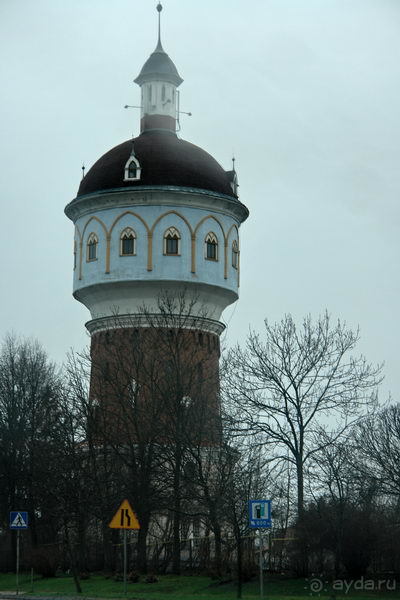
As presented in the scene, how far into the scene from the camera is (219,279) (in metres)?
46.6

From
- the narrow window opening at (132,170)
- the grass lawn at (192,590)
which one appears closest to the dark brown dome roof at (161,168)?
the narrow window opening at (132,170)

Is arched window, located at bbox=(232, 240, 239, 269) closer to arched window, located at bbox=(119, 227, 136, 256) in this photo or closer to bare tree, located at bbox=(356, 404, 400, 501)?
arched window, located at bbox=(119, 227, 136, 256)

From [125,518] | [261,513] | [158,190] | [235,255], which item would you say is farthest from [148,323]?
[261,513]

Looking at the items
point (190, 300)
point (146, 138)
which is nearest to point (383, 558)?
point (190, 300)

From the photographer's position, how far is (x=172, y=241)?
1811 inches

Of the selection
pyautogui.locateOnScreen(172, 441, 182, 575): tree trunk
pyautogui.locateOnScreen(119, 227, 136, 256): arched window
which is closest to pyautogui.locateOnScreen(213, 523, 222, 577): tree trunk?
pyautogui.locateOnScreen(172, 441, 182, 575): tree trunk

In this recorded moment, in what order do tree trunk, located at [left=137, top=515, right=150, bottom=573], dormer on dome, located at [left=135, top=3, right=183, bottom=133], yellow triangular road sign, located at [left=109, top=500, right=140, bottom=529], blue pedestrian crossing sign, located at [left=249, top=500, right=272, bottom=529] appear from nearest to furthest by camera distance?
blue pedestrian crossing sign, located at [left=249, top=500, right=272, bottom=529], yellow triangular road sign, located at [left=109, top=500, right=140, bottom=529], tree trunk, located at [left=137, top=515, right=150, bottom=573], dormer on dome, located at [left=135, top=3, right=183, bottom=133]

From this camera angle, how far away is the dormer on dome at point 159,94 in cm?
5084

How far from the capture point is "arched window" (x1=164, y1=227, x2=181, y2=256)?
45.8 meters

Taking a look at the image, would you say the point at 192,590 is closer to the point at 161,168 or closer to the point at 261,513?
the point at 261,513

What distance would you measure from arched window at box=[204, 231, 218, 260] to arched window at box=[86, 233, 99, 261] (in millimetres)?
4045

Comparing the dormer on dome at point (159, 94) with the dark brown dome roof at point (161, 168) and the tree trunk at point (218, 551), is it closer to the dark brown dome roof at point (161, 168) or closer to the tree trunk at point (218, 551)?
the dark brown dome roof at point (161, 168)

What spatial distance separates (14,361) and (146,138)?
34.4ft

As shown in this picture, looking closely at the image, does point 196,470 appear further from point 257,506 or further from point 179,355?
point 257,506
